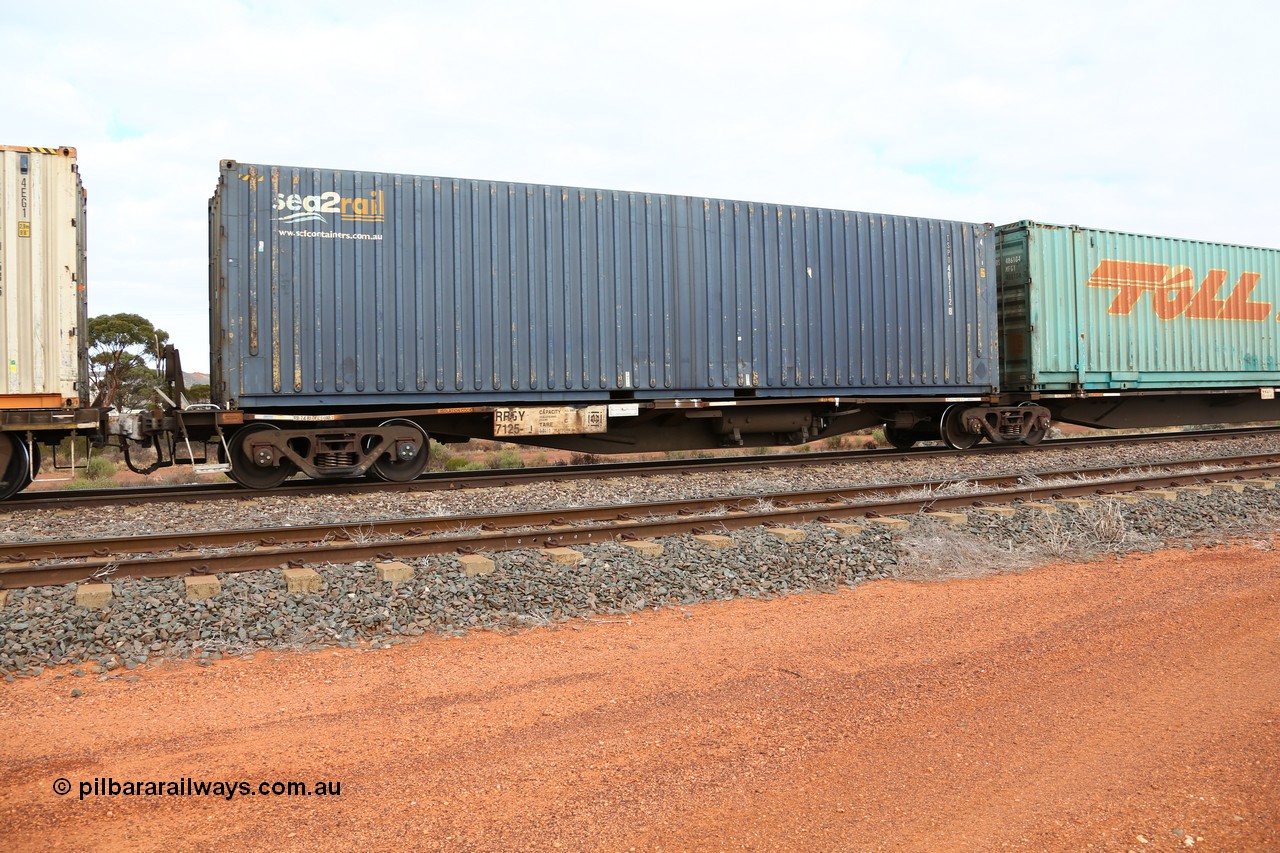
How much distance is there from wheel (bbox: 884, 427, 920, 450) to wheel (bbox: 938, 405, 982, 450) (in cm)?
95

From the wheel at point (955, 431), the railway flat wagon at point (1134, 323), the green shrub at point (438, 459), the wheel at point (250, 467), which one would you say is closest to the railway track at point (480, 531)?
the wheel at point (250, 467)

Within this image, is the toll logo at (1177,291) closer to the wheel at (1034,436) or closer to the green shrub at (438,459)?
the wheel at (1034,436)

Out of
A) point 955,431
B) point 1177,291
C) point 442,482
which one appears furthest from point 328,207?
point 1177,291

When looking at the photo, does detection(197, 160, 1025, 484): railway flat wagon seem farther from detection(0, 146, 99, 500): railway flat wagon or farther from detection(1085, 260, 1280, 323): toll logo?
detection(1085, 260, 1280, 323): toll logo

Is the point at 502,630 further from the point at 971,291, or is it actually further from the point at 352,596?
the point at 971,291

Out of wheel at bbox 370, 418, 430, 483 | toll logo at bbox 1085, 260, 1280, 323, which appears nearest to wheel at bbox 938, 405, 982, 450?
toll logo at bbox 1085, 260, 1280, 323

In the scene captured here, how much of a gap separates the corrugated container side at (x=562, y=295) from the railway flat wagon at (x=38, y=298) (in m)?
1.35

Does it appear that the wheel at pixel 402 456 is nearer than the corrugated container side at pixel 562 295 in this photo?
No

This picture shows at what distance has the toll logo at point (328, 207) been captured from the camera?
9.21 meters

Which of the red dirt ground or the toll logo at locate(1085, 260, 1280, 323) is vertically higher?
the toll logo at locate(1085, 260, 1280, 323)

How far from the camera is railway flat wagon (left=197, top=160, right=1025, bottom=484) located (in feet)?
30.3

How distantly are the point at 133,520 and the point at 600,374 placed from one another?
515cm

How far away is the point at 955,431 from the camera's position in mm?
13359

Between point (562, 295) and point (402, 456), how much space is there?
105 inches
